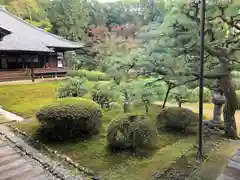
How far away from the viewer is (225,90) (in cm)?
507

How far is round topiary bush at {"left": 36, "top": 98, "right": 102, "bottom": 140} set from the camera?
489 centimetres

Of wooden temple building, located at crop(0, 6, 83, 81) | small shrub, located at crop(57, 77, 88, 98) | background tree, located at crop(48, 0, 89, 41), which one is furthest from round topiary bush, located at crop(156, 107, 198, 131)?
background tree, located at crop(48, 0, 89, 41)

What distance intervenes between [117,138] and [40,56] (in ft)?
60.0

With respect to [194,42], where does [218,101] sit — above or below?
below

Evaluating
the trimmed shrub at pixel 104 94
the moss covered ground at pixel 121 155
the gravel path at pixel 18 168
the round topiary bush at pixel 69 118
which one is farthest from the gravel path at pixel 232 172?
the trimmed shrub at pixel 104 94

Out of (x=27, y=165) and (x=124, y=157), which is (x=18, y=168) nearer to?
(x=27, y=165)

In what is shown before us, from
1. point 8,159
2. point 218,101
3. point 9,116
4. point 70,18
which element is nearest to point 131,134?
point 8,159

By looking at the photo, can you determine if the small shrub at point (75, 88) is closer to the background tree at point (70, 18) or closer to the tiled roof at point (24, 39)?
the tiled roof at point (24, 39)

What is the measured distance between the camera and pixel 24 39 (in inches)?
727

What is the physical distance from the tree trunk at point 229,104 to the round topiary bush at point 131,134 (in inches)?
73.1

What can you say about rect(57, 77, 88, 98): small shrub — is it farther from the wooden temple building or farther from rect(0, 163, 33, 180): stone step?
the wooden temple building

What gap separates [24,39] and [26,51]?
161 cm

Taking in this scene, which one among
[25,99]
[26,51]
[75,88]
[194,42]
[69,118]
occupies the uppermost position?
[26,51]

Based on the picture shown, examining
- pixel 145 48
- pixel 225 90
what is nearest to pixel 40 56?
pixel 145 48
